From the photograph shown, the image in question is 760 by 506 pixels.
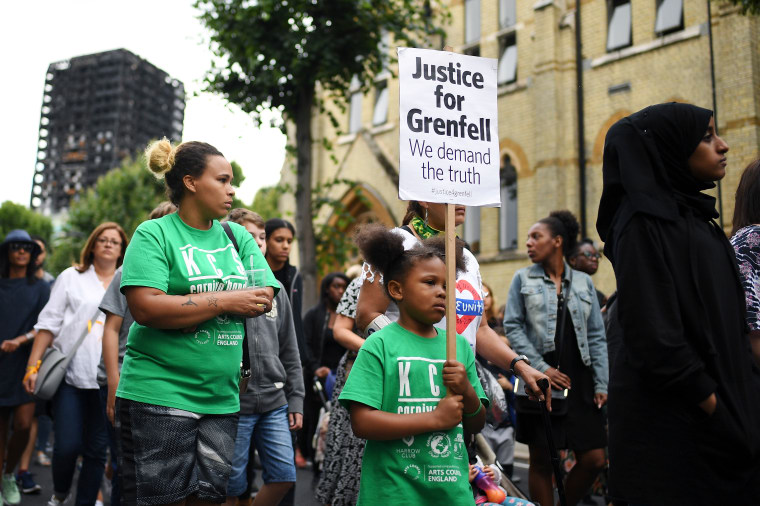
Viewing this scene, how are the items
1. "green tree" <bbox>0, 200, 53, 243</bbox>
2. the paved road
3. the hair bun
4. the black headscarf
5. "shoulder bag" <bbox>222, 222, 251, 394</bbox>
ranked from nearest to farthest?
the black headscarf < the hair bun < "shoulder bag" <bbox>222, 222, 251, 394</bbox> < the paved road < "green tree" <bbox>0, 200, 53, 243</bbox>

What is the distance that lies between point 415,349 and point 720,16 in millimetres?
15486

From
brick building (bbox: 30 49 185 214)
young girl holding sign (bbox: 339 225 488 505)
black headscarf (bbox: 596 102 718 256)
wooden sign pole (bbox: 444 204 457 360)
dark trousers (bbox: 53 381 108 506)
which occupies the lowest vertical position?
dark trousers (bbox: 53 381 108 506)

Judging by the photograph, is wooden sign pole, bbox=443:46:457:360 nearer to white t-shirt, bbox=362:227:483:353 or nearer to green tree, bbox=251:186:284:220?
white t-shirt, bbox=362:227:483:353

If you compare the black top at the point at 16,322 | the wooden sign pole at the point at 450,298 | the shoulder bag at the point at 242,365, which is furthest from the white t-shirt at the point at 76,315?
the wooden sign pole at the point at 450,298

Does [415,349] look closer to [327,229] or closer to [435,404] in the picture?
[435,404]

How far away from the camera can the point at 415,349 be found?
316 centimetres

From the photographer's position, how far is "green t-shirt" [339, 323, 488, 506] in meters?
2.98

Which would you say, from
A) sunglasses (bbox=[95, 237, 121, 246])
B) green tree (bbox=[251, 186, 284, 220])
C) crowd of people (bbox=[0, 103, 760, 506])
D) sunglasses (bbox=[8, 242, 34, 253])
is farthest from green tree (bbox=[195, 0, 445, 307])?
green tree (bbox=[251, 186, 284, 220])

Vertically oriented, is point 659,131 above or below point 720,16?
below

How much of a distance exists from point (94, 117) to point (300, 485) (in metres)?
115

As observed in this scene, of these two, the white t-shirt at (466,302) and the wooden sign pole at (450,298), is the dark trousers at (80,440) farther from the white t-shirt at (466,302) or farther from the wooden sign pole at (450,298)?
the wooden sign pole at (450,298)

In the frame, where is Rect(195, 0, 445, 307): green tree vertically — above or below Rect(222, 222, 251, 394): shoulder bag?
above

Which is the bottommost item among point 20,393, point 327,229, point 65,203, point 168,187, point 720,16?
point 20,393

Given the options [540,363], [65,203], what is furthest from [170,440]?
[65,203]
